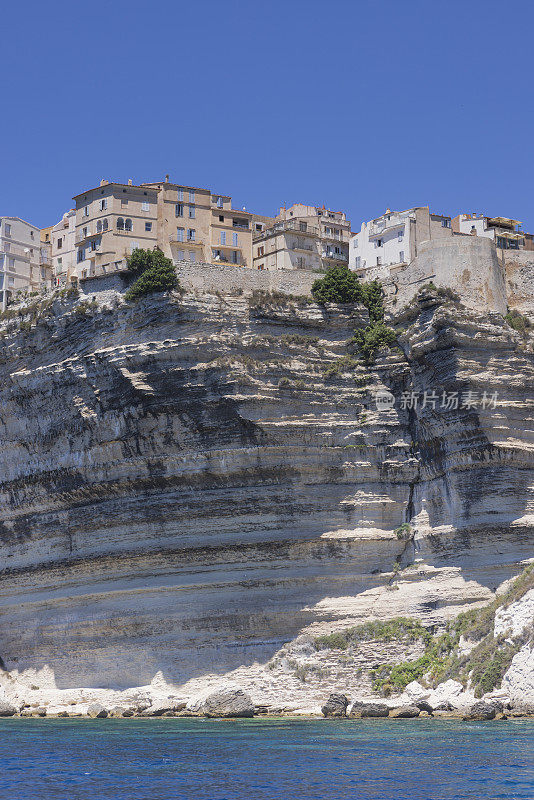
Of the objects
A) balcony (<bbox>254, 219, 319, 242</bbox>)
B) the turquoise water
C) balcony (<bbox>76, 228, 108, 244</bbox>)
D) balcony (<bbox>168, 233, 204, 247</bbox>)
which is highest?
balcony (<bbox>254, 219, 319, 242</bbox>)

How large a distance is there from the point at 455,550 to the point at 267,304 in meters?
13.1

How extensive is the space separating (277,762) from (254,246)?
106 ft

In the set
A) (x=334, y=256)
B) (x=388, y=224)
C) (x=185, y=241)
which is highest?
(x=388, y=224)

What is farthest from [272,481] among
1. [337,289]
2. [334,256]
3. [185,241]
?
[334,256]

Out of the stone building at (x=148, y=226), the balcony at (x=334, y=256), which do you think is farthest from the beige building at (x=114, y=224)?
the balcony at (x=334, y=256)

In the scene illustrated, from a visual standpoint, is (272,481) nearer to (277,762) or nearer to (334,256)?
(334,256)

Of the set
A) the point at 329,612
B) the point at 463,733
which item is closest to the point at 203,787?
the point at 463,733

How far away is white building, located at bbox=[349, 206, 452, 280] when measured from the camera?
6128 cm

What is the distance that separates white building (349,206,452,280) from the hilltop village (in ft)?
0.18

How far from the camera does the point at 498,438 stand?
50156mm

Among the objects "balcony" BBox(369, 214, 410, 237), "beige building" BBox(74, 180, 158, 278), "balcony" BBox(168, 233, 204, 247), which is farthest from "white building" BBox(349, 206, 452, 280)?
"beige building" BBox(74, 180, 158, 278)

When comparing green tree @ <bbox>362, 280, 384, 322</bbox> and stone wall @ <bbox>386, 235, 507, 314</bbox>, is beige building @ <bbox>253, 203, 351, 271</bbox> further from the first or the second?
stone wall @ <bbox>386, 235, 507, 314</bbox>

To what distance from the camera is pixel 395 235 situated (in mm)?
61938

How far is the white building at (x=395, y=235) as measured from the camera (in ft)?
201
